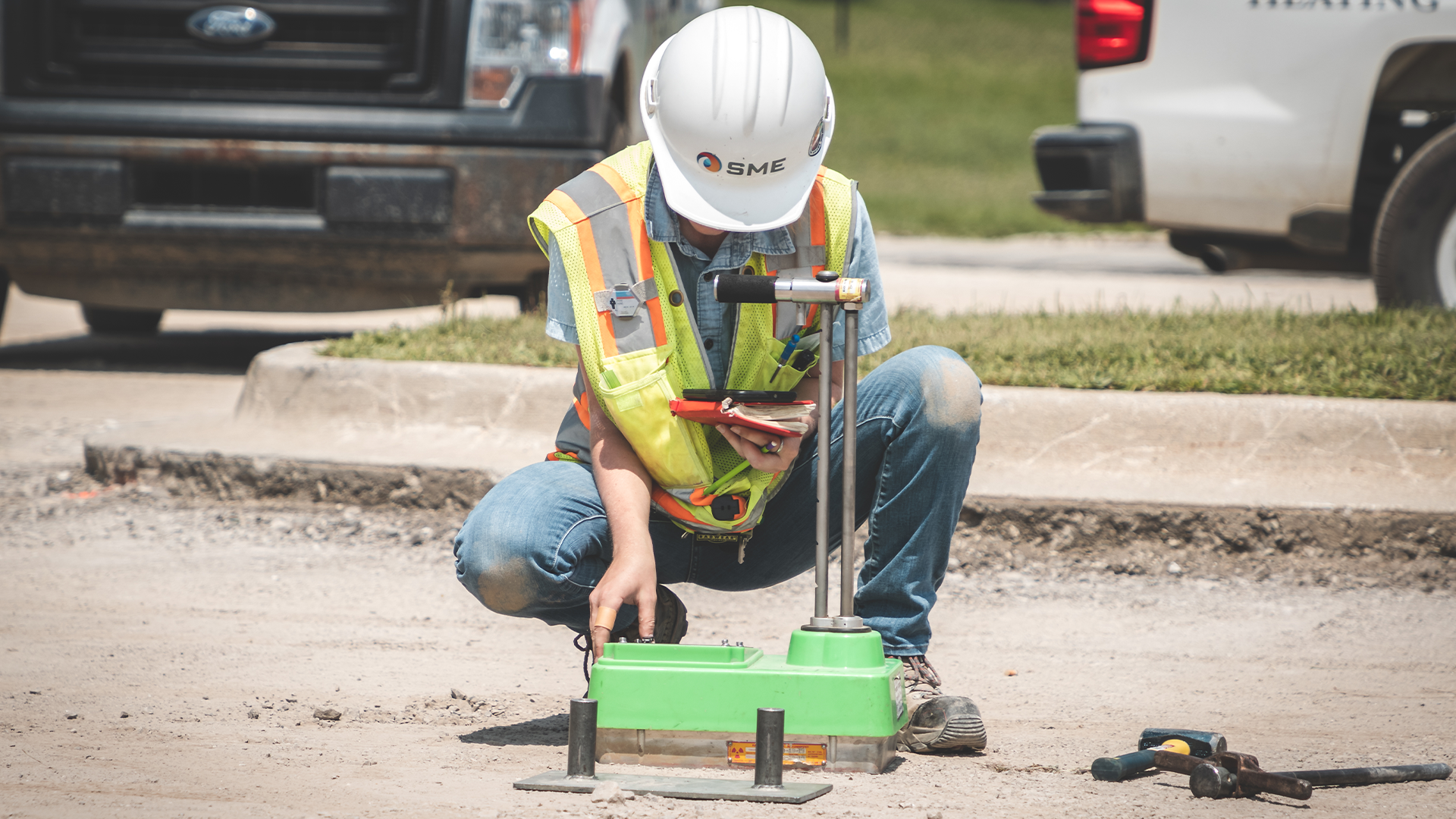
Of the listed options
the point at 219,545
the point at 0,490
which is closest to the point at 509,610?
the point at 219,545

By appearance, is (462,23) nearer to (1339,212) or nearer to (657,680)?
(1339,212)

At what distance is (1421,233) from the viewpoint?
17.9 feet

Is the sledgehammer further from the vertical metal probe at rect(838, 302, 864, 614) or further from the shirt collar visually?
the shirt collar

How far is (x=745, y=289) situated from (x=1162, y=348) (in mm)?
2783

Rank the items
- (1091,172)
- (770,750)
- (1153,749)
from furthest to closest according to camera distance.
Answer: (1091,172) → (1153,749) → (770,750)

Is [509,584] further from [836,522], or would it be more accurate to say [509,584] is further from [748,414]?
[836,522]

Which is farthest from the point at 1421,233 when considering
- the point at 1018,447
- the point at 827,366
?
the point at 827,366

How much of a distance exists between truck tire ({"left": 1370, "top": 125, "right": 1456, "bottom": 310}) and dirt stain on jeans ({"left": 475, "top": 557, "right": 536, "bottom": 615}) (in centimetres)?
403

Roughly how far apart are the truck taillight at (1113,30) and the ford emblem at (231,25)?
3.07 meters

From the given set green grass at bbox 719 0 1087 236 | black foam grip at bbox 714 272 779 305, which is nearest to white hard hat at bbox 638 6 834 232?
black foam grip at bbox 714 272 779 305

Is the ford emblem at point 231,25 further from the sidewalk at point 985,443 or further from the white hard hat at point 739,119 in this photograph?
the white hard hat at point 739,119

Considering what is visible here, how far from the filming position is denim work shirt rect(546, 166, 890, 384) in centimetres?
259

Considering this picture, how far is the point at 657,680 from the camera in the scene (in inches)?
91.8

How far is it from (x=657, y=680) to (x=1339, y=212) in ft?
14.2
